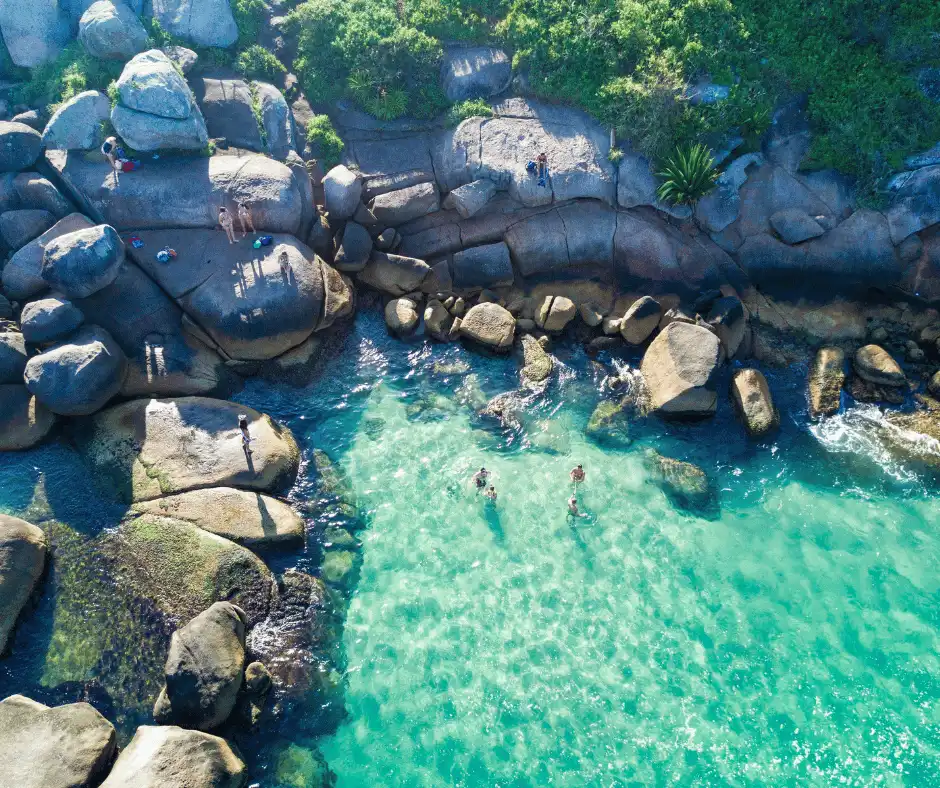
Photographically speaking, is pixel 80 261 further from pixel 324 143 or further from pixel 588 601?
pixel 588 601

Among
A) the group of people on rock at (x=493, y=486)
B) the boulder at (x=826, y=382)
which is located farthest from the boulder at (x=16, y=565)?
the boulder at (x=826, y=382)

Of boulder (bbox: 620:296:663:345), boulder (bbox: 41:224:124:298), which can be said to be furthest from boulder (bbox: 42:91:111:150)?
boulder (bbox: 620:296:663:345)

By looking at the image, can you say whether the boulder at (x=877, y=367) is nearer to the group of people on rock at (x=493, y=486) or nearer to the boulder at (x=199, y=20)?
the group of people on rock at (x=493, y=486)

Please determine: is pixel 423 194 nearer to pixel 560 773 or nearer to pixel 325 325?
pixel 325 325

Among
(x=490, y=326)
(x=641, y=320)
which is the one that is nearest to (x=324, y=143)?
(x=490, y=326)

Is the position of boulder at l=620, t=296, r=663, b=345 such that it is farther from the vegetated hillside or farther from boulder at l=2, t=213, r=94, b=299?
boulder at l=2, t=213, r=94, b=299

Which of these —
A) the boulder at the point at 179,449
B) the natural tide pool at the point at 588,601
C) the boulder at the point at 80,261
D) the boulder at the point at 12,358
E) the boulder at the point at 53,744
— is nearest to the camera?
the boulder at the point at 53,744

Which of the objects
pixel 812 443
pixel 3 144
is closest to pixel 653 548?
pixel 812 443
